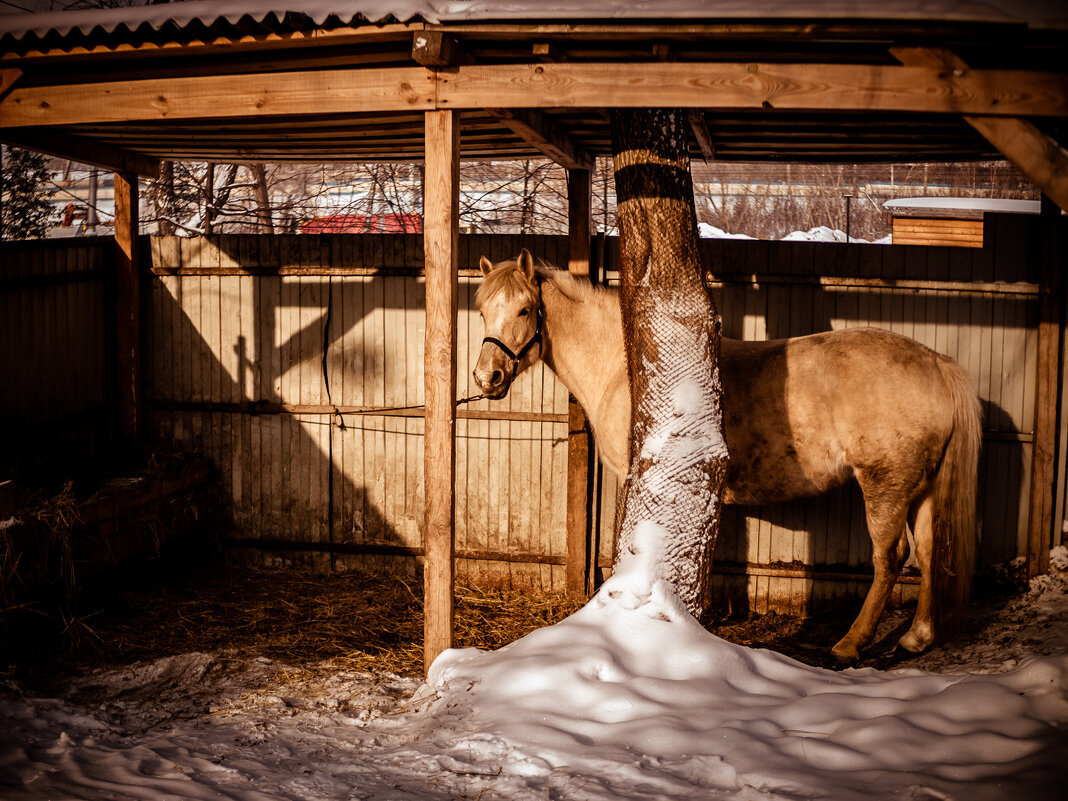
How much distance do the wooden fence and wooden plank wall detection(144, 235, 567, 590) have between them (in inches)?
0.6

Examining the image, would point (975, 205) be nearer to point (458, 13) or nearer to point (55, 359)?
point (458, 13)

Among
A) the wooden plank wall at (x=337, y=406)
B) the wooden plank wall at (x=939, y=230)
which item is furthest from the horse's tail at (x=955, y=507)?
the wooden plank wall at (x=939, y=230)

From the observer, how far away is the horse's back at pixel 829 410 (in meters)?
5.18

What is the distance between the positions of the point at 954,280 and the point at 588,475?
9.48ft

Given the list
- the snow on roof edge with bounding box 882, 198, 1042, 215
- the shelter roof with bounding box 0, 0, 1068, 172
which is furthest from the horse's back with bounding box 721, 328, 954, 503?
the snow on roof edge with bounding box 882, 198, 1042, 215

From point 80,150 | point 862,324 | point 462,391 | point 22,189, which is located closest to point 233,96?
point 80,150

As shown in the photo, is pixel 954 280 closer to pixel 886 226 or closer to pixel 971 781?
pixel 971 781

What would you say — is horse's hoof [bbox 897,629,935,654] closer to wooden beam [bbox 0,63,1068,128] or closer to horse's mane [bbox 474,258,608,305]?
horse's mane [bbox 474,258,608,305]

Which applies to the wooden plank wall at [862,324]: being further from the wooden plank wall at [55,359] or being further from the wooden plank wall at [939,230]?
the wooden plank wall at [939,230]

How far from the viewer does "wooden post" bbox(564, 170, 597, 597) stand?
6.38 metres

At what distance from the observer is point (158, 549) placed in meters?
6.32

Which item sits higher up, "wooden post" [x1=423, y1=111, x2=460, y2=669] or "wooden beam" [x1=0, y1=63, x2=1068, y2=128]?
"wooden beam" [x1=0, y1=63, x2=1068, y2=128]

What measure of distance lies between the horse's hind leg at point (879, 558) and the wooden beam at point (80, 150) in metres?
5.60

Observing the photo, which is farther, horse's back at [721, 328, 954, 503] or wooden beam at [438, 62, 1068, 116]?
horse's back at [721, 328, 954, 503]
